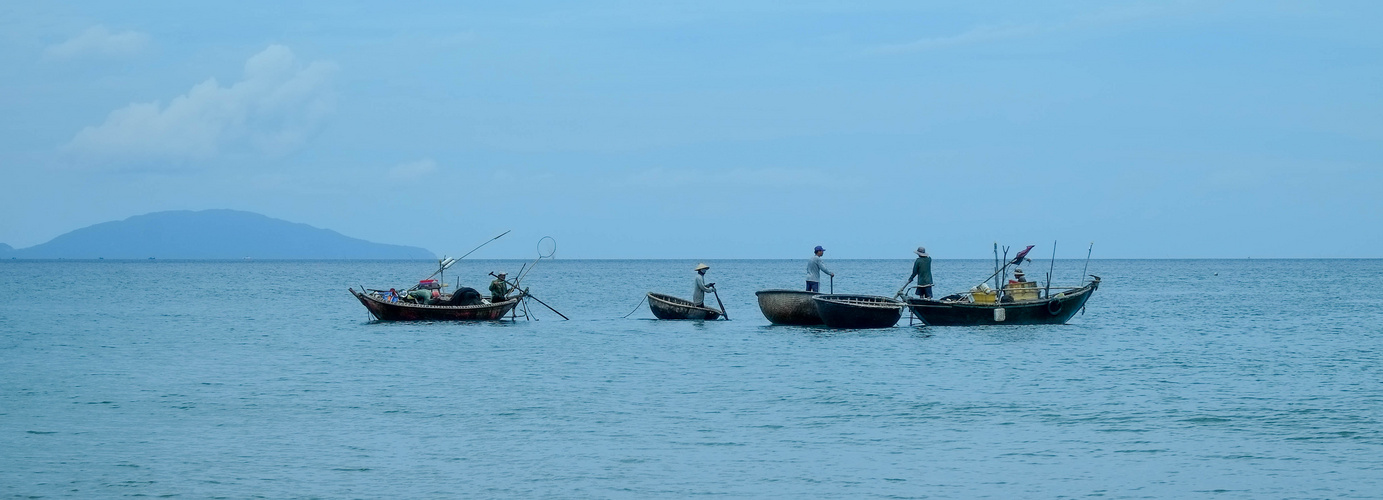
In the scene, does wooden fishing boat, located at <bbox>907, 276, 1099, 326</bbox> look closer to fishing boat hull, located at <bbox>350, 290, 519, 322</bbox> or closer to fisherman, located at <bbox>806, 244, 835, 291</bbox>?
fisherman, located at <bbox>806, 244, 835, 291</bbox>

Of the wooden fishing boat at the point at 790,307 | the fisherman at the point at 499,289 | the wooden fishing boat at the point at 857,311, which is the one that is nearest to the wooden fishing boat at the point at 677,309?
the wooden fishing boat at the point at 790,307

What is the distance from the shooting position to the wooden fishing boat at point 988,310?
99.7 ft

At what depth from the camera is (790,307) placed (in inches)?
1283

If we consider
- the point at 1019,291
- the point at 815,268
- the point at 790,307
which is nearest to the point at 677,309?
the point at 790,307

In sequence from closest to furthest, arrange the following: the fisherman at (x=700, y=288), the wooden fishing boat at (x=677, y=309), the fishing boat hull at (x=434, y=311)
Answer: the fisherman at (x=700, y=288), the fishing boat hull at (x=434, y=311), the wooden fishing boat at (x=677, y=309)

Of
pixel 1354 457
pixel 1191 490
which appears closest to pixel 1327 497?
pixel 1191 490

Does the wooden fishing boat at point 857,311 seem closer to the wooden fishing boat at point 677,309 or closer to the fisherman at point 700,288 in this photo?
the fisherman at point 700,288

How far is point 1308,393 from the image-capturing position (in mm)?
20156

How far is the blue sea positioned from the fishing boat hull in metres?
1.42

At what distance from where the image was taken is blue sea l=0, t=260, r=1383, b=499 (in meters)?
13.2

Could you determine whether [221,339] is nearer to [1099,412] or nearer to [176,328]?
[176,328]

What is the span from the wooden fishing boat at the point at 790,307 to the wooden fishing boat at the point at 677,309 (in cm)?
272

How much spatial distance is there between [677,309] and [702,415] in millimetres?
18502

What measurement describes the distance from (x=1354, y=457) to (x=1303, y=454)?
0.50 meters
